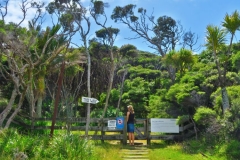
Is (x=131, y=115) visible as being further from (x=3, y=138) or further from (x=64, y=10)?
(x=64, y=10)

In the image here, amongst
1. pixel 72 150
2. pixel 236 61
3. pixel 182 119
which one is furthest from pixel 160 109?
pixel 72 150

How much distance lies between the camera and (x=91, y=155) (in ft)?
27.9

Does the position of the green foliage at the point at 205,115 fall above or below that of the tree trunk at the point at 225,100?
below

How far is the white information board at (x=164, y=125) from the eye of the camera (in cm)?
1261

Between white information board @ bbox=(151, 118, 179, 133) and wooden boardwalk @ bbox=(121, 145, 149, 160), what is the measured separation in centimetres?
104

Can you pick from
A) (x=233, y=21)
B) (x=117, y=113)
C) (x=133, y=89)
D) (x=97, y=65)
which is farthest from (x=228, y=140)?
(x=97, y=65)

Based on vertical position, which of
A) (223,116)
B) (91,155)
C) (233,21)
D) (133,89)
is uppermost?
(233,21)

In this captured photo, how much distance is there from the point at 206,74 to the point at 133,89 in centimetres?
640

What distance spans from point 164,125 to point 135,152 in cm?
236

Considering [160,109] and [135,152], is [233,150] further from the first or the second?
[160,109]

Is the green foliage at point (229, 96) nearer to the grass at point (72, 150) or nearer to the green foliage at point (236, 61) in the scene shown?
the grass at point (72, 150)

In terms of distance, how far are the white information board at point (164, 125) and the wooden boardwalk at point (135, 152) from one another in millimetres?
1037

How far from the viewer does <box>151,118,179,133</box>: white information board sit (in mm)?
12609

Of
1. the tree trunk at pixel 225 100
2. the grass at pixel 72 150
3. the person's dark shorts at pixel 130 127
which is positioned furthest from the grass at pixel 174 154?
the tree trunk at pixel 225 100
